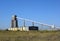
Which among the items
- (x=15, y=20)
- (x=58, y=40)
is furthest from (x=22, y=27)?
(x=58, y=40)

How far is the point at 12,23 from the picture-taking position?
67250 mm

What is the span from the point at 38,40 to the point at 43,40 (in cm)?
77

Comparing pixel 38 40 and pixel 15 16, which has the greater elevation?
pixel 15 16

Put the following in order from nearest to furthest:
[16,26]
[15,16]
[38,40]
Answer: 1. [38,40]
2. [15,16]
3. [16,26]

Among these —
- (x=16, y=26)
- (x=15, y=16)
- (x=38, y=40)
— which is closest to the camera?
(x=38, y=40)

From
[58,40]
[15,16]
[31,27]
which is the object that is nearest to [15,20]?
[15,16]

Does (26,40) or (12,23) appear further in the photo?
(12,23)

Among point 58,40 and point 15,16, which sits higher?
point 15,16

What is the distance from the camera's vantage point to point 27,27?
222 ft

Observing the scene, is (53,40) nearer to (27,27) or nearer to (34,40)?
(34,40)

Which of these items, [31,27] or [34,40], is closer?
[34,40]

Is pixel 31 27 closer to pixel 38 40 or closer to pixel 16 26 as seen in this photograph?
pixel 16 26

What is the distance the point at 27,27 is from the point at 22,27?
11.4ft

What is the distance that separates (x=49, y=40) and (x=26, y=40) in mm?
3413
